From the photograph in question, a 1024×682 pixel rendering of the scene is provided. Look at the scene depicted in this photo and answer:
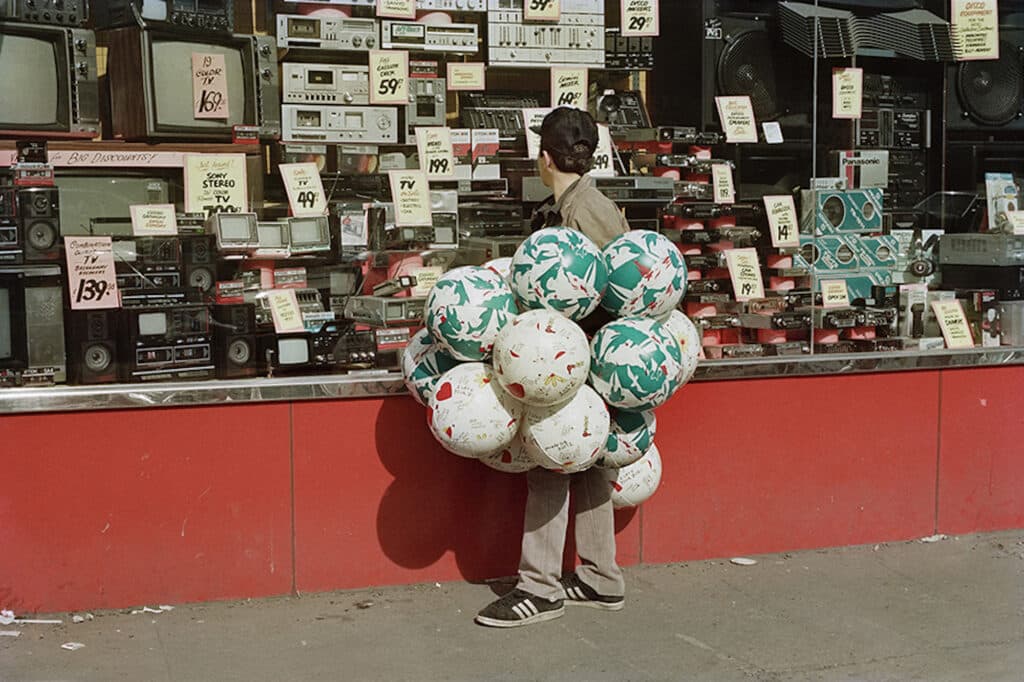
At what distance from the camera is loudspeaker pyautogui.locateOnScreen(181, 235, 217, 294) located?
612 centimetres

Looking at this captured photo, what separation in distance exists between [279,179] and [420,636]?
215 centimetres

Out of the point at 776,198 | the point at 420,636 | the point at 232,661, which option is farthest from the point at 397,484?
the point at 776,198

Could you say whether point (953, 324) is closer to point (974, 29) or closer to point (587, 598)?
point (974, 29)

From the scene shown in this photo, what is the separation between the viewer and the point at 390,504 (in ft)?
20.6

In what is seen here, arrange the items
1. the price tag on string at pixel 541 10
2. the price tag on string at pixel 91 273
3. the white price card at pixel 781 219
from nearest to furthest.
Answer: the price tag on string at pixel 91 273
the price tag on string at pixel 541 10
the white price card at pixel 781 219

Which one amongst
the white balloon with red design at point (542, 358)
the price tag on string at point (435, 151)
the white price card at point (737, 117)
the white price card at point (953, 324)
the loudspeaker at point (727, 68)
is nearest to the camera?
the white balloon with red design at point (542, 358)

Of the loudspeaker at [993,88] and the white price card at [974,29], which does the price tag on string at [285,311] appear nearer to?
the loudspeaker at [993,88]

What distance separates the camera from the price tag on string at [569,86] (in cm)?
671

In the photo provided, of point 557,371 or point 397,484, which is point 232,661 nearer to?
point 397,484

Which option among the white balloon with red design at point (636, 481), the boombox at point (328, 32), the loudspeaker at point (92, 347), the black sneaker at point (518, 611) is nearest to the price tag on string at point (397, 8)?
→ the boombox at point (328, 32)

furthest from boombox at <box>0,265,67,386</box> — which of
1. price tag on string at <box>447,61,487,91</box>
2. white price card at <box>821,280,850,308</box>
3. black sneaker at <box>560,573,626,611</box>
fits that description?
white price card at <box>821,280,850,308</box>

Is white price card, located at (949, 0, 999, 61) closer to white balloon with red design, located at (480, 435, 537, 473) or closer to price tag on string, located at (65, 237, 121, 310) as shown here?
white balloon with red design, located at (480, 435, 537, 473)

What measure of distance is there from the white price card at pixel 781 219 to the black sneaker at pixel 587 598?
219cm

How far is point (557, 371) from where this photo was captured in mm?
5055
